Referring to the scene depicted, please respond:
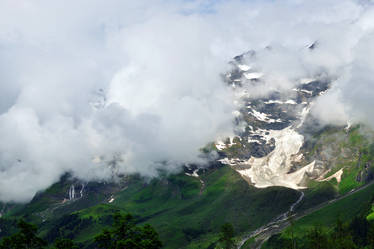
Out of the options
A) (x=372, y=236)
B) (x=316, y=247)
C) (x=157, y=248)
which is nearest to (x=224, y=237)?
(x=316, y=247)

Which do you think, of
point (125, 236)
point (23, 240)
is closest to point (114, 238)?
point (125, 236)

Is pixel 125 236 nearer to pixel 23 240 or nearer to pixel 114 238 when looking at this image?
pixel 114 238

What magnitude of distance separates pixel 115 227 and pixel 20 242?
1704cm

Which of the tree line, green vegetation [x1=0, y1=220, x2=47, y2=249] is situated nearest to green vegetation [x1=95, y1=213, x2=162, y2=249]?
the tree line

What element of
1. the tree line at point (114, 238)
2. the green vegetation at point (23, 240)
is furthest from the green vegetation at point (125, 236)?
the green vegetation at point (23, 240)

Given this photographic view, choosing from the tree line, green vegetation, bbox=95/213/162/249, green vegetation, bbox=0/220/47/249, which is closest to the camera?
the tree line

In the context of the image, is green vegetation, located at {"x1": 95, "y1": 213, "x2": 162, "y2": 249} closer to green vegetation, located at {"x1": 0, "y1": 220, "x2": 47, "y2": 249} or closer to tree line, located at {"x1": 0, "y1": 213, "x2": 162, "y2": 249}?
tree line, located at {"x1": 0, "y1": 213, "x2": 162, "y2": 249}

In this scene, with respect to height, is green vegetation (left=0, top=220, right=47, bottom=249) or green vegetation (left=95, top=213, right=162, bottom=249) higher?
green vegetation (left=0, top=220, right=47, bottom=249)

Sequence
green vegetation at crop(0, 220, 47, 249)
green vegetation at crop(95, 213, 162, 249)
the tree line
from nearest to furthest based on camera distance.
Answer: the tree line < green vegetation at crop(95, 213, 162, 249) < green vegetation at crop(0, 220, 47, 249)

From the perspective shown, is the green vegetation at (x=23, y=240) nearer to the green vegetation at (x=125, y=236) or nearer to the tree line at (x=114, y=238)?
the tree line at (x=114, y=238)

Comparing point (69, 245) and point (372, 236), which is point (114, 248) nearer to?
point (69, 245)

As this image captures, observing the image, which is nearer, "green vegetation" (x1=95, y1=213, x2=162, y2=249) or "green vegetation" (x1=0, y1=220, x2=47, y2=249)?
"green vegetation" (x1=95, y1=213, x2=162, y2=249)

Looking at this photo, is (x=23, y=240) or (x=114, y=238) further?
(x=114, y=238)

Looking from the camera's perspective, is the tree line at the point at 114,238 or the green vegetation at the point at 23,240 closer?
the tree line at the point at 114,238
